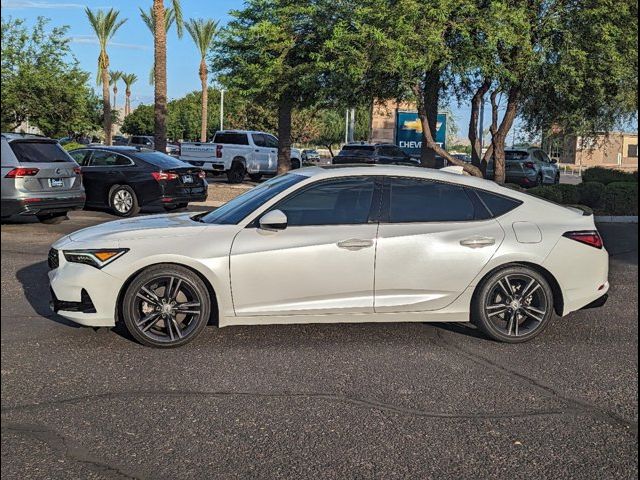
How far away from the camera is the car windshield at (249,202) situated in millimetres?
5559

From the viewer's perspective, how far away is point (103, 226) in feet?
19.0

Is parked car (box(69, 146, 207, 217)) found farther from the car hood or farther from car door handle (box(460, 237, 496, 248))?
car door handle (box(460, 237, 496, 248))

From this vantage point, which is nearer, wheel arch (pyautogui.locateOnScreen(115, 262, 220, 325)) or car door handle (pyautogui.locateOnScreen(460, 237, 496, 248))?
wheel arch (pyautogui.locateOnScreen(115, 262, 220, 325))

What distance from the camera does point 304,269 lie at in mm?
5230

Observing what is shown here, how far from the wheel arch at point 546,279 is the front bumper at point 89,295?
2914 millimetres

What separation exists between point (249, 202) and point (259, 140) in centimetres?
1966

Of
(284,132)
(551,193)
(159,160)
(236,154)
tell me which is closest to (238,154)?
(236,154)

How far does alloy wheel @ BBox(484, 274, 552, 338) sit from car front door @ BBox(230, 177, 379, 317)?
1061 millimetres

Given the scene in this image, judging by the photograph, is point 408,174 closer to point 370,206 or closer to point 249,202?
point 370,206

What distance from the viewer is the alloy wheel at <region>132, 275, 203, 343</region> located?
5.17m

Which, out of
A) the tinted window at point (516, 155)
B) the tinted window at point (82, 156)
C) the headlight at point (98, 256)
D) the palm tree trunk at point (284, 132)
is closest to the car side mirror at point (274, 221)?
the headlight at point (98, 256)

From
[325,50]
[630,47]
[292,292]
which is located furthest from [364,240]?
[325,50]

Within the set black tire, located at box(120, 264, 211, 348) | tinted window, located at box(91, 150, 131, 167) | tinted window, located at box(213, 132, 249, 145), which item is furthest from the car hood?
tinted window, located at box(213, 132, 249, 145)

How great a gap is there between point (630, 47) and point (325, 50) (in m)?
7.70
